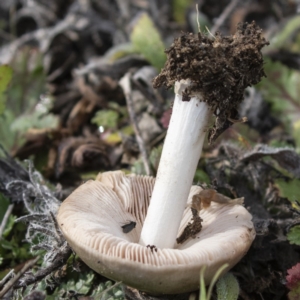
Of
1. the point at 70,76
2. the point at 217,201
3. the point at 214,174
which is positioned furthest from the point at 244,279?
the point at 70,76

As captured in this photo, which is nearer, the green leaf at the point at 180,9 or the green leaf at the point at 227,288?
the green leaf at the point at 227,288

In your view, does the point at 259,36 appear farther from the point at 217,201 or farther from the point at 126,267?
the point at 126,267

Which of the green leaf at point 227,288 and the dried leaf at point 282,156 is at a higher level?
the dried leaf at point 282,156

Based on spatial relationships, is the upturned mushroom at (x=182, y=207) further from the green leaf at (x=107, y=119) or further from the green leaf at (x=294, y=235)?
the green leaf at (x=107, y=119)

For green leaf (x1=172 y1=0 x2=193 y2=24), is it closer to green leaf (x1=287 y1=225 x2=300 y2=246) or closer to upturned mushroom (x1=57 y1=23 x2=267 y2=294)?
upturned mushroom (x1=57 y1=23 x2=267 y2=294)

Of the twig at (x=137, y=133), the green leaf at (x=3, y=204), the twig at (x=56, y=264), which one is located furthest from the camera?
the twig at (x=137, y=133)

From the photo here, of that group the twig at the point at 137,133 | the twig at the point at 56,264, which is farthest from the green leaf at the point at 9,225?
the twig at the point at 137,133

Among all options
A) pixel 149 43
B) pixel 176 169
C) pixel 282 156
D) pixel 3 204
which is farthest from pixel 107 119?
pixel 176 169

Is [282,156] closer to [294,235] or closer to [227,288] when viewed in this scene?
[294,235]
